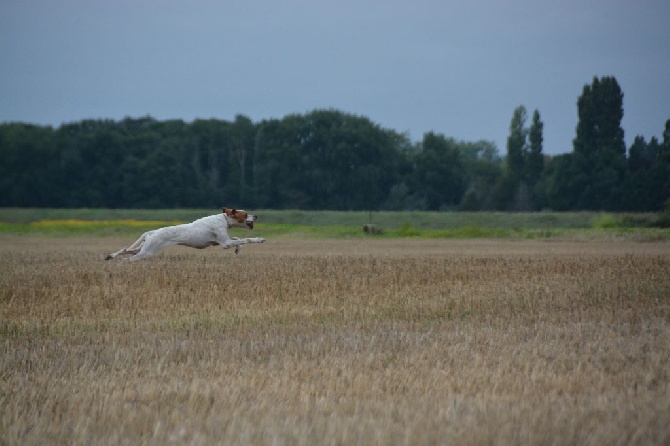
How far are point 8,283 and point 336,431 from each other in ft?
36.7

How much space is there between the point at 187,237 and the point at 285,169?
253 ft

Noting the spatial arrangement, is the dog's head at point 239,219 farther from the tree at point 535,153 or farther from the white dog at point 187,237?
the tree at point 535,153

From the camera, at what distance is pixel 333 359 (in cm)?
783

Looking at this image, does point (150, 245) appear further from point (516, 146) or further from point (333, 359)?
point (516, 146)

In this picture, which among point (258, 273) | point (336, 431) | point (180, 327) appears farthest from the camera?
point (258, 273)

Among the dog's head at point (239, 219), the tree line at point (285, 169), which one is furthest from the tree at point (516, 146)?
the dog's head at point (239, 219)

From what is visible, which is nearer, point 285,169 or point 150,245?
point 150,245

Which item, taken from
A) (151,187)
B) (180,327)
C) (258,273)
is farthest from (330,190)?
(180,327)

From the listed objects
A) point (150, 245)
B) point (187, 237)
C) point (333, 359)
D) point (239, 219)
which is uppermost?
point (239, 219)

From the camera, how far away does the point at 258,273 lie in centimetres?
1653

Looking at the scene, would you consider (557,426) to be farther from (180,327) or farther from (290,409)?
(180,327)

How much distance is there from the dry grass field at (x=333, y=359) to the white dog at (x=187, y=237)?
153 inches

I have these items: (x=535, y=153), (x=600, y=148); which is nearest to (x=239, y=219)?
(x=600, y=148)

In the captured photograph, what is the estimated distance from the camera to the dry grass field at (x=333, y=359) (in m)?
5.48
